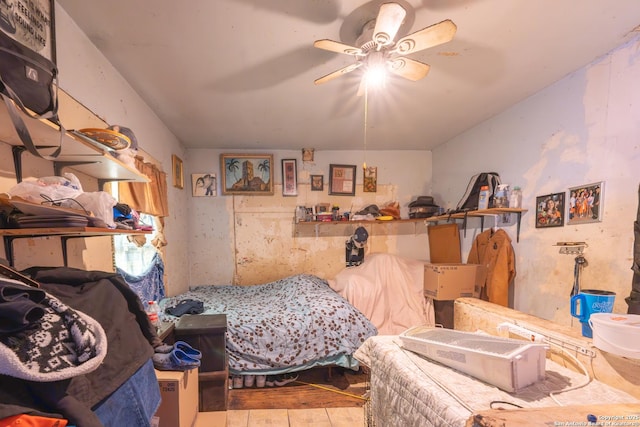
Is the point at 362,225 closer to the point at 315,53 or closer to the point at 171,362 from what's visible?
the point at 315,53

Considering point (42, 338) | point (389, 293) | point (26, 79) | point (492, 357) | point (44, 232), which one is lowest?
point (389, 293)

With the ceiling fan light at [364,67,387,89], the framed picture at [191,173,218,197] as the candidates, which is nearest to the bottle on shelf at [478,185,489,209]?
the ceiling fan light at [364,67,387,89]

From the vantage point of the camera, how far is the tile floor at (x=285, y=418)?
A: 2021 millimetres

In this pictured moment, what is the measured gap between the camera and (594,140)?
6.36ft

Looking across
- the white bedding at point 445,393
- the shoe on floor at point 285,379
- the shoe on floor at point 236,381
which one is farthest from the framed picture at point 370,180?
the white bedding at point 445,393

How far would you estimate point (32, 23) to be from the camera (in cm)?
119

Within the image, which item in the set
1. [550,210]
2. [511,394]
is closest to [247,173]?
[550,210]

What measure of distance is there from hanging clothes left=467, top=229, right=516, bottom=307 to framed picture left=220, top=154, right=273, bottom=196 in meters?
2.72

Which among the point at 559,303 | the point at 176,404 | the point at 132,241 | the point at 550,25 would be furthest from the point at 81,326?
the point at 559,303

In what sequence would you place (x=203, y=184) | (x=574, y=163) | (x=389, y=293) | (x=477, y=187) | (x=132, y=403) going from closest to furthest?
(x=132, y=403)
(x=574, y=163)
(x=477, y=187)
(x=389, y=293)
(x=203, y=184)

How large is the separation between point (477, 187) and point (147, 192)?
125 inches

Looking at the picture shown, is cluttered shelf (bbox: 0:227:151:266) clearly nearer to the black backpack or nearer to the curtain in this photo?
the curtain

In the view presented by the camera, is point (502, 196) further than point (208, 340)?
Yes

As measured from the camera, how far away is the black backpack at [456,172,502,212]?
2812 millimetres
